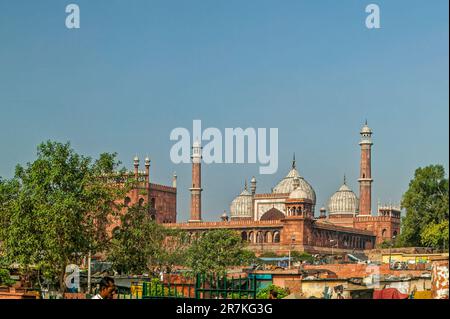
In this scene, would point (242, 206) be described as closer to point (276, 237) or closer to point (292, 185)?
point (292, 185)

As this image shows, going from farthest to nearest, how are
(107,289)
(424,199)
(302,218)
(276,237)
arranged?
(276,237) → (302,218) → (424,199) → (107,289)

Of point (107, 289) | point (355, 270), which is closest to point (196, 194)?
point (355, 270)

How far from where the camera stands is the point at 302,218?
217 ft

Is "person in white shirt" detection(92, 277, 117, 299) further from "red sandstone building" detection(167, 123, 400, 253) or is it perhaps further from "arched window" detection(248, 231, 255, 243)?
"arched window" detection(248, 231, 255, 243)

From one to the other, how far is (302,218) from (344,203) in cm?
1186

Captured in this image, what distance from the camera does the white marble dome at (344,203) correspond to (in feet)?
254

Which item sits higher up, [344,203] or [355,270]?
[344,203]

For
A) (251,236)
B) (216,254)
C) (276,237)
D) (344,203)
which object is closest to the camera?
(216,254)

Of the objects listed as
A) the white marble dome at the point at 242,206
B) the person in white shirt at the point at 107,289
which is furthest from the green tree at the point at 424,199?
the person in white shirt at the point at 107,289

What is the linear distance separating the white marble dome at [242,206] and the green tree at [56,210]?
47.0 m

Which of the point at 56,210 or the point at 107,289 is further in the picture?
the point at 56,210

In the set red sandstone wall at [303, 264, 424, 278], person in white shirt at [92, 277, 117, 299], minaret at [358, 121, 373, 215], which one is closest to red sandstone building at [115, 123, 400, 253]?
minaret at [358, 121, 373, 215]

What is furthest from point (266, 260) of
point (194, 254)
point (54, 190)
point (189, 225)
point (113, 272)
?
point (54, 190)

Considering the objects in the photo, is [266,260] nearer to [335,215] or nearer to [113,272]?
[335,215]
